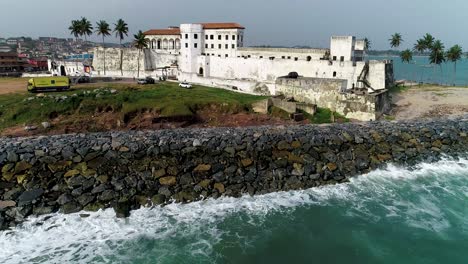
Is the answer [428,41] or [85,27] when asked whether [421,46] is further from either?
[85,27]

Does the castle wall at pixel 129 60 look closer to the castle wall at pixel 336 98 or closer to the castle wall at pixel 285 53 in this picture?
the castle wall at pixel 285 53

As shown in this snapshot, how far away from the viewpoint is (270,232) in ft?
50.6

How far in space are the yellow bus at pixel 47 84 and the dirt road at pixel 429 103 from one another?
123 feet

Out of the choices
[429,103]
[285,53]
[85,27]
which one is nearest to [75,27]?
[85,27]

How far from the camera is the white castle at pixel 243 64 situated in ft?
146

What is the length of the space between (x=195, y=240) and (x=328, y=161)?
11222 millimetres

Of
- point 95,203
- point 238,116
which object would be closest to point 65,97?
point 238,116

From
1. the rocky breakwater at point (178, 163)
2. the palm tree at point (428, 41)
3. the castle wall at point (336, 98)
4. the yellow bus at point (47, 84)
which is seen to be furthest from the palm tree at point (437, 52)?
the yellow bus at point (47, 84)

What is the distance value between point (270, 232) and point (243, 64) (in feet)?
137

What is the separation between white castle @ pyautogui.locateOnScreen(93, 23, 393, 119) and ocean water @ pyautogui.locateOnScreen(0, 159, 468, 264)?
17.9m

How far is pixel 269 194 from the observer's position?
18891 mm

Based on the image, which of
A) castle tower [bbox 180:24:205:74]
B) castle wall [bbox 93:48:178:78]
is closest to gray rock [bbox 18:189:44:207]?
castle tower [bbox 180:24:205:74]

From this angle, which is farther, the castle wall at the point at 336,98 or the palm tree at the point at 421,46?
the palm tree at the point at 421,46

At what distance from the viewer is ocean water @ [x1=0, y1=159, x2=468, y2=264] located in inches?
543
